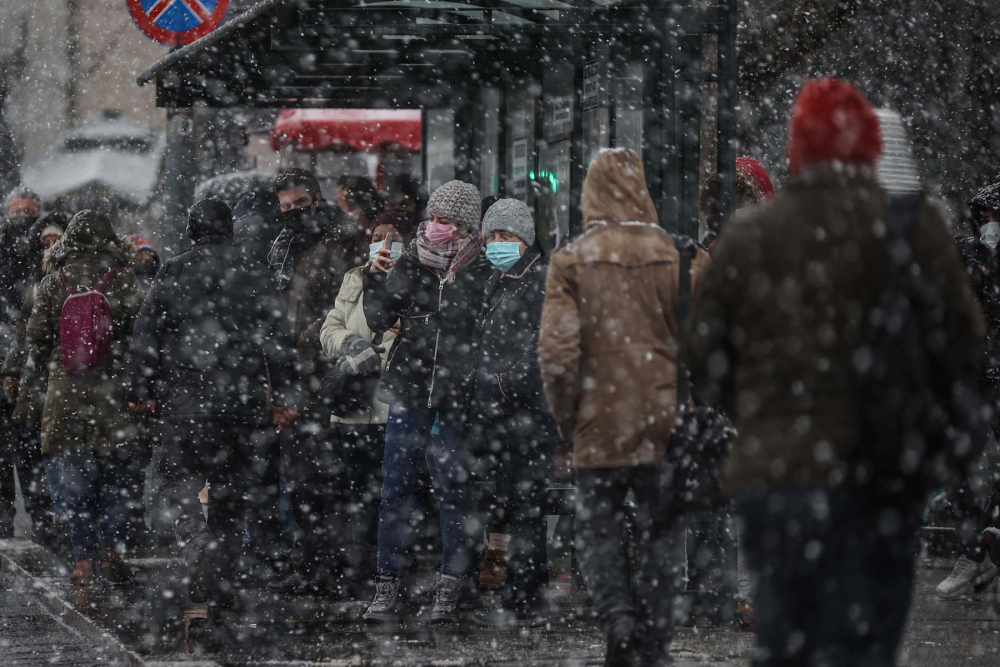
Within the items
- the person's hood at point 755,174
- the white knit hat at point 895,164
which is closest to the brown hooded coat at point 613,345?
the white knit hat at point 895,164

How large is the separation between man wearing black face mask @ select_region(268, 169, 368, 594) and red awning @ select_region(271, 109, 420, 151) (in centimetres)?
1036

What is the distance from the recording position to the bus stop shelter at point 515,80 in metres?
7.48

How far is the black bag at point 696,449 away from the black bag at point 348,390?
113 inches

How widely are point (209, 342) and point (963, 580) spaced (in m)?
4.20

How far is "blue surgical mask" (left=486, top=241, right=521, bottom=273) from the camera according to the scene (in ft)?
24.8

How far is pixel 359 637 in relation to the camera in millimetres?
7066

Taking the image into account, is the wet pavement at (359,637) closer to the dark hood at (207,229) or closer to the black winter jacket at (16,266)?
the dark hood at (207,229)

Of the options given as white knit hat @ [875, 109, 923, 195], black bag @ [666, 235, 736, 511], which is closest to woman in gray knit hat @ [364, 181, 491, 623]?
black bag @ [666, 235, 736, 511]

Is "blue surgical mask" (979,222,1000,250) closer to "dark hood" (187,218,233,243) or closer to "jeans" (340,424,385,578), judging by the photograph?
"jeans" (340,424,385,578)

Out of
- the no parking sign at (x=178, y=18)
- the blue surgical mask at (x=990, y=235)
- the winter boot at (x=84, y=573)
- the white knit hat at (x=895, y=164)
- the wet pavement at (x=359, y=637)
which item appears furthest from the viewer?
the no parking sign at (x=178, y=18)

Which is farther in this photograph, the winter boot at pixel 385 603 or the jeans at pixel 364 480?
the jeans at pixel 364 480

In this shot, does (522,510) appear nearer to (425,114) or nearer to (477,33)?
(477,33)

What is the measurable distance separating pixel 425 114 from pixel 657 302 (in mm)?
5320

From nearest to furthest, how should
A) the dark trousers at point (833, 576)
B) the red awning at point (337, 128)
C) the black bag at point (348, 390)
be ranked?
the dark trousers at point (833, 576) < the black bag at point (348, 390) < the red awning at point (337, 128)
